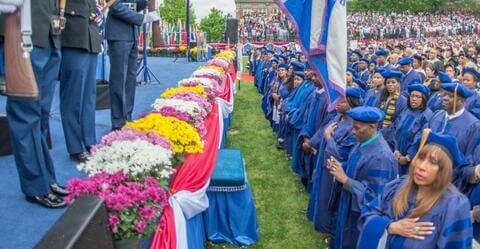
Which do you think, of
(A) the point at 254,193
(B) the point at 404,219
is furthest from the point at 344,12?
(A) the point at 254,193

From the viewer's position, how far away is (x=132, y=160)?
3.22 m

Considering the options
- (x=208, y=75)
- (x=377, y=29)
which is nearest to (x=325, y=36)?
(x=208, y=75)

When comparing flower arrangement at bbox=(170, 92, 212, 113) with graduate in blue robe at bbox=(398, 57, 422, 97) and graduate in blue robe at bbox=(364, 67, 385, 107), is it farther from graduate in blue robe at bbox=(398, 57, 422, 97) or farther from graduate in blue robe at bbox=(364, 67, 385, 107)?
graduate in blue robe at bbox=(398, 57, 422, 97)

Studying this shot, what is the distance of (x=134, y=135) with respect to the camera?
3645mm

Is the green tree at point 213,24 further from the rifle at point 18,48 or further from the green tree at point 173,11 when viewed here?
the rifle at point 18,48

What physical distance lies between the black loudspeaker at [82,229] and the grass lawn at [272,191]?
10.2 feet

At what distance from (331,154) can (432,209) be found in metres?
2.13

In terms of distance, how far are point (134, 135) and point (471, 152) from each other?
12.7ft

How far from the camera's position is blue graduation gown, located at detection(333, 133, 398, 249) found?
14.1 feet

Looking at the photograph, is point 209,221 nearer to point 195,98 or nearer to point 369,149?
point 195,98

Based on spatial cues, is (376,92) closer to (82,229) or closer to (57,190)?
(57,190)

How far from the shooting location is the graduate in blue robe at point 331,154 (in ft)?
17.2

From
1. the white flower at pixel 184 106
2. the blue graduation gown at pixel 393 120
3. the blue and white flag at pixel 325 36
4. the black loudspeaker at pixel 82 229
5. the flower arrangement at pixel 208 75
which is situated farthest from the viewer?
the flower arrangement at pixel 208 75

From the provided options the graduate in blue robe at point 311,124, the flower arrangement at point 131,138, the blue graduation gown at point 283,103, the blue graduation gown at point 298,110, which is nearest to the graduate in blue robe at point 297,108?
the blue graduation gown at point 298,110
